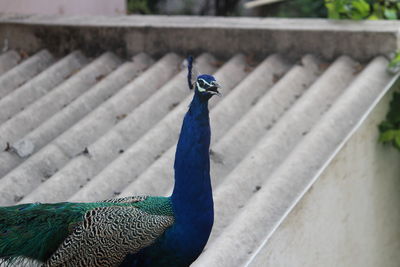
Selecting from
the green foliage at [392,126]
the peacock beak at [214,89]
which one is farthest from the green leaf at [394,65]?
the peacock beak at [214,89]

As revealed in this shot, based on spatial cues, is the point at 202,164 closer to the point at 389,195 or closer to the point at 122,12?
the point at 389,195

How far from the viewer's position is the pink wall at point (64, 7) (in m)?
5.72

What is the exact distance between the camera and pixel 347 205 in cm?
390

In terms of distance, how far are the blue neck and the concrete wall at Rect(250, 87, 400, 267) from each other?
1.34ft

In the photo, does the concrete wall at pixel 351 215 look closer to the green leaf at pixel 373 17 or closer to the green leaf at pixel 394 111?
the green leaf at pixel 394 111

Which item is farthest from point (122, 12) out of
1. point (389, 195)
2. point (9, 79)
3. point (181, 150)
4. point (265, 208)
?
point (181, 150)

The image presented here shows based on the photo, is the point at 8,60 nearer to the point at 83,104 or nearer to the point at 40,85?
the point at 40,85

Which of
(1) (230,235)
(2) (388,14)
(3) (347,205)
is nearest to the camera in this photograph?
(1) (230,235)

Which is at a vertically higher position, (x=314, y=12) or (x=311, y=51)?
(x=311, y=51)

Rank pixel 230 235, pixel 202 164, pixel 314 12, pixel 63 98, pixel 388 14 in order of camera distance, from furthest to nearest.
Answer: pixel 314 12 < pixel 388 14 < pixel 63 98 < pixel 230 235 < pixel 202 164

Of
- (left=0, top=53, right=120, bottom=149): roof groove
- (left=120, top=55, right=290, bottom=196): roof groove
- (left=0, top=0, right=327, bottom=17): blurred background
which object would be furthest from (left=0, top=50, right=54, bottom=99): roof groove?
(left=0, top=0, right=327, bottom=17): blurred background

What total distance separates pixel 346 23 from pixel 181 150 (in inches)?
94.3

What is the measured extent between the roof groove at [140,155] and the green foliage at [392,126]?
0.93m

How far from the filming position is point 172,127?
3949mm
